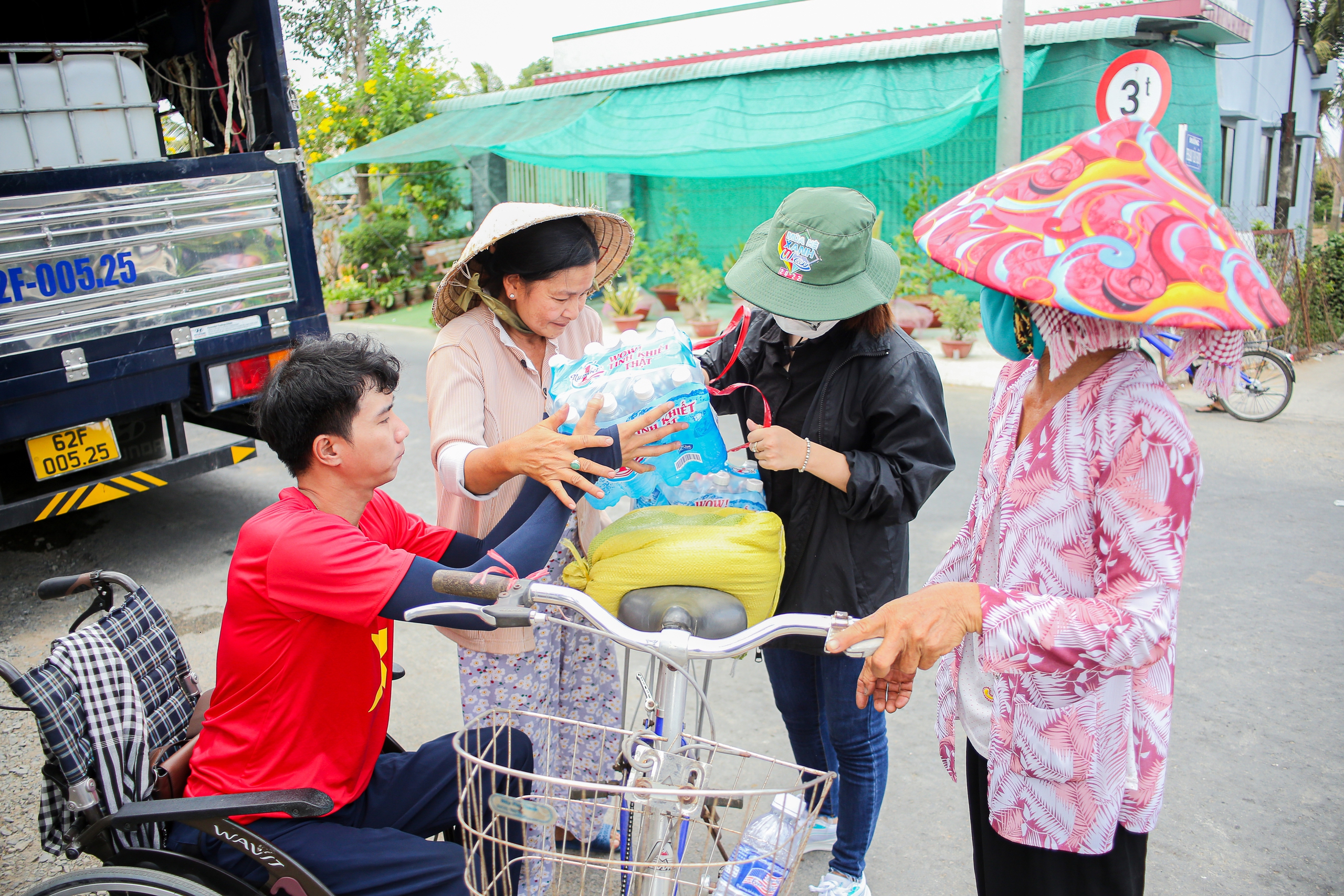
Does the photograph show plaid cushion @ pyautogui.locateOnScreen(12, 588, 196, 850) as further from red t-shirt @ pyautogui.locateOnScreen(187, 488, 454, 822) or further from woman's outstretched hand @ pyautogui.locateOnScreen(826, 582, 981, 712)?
woman's outstretched hand @ pyautogui.locateOnScreen(826, 582, 981, 712)

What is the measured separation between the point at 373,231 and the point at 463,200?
219 cm

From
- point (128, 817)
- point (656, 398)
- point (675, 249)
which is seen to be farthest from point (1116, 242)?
point (675, 249)

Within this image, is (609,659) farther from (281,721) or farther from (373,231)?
(373,231)

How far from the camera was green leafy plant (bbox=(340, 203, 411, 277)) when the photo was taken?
15156 mm

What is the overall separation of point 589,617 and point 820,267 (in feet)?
3.19

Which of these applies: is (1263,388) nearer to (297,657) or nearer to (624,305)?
→ (624,305)

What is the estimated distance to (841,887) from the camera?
7.86 feet

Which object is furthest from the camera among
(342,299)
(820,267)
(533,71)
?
(533,71)

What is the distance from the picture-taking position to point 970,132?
10969mm

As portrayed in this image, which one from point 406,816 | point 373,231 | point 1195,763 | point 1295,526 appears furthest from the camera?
point 373,231

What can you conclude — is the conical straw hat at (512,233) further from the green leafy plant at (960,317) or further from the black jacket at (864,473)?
the green leafy plant at (960,317)

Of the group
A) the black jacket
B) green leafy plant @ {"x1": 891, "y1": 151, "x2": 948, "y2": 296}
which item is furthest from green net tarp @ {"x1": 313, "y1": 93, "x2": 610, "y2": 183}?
the black jacket

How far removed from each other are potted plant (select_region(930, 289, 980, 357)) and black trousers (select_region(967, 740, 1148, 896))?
27.8 ft

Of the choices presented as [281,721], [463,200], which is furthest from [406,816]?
[463,200]
